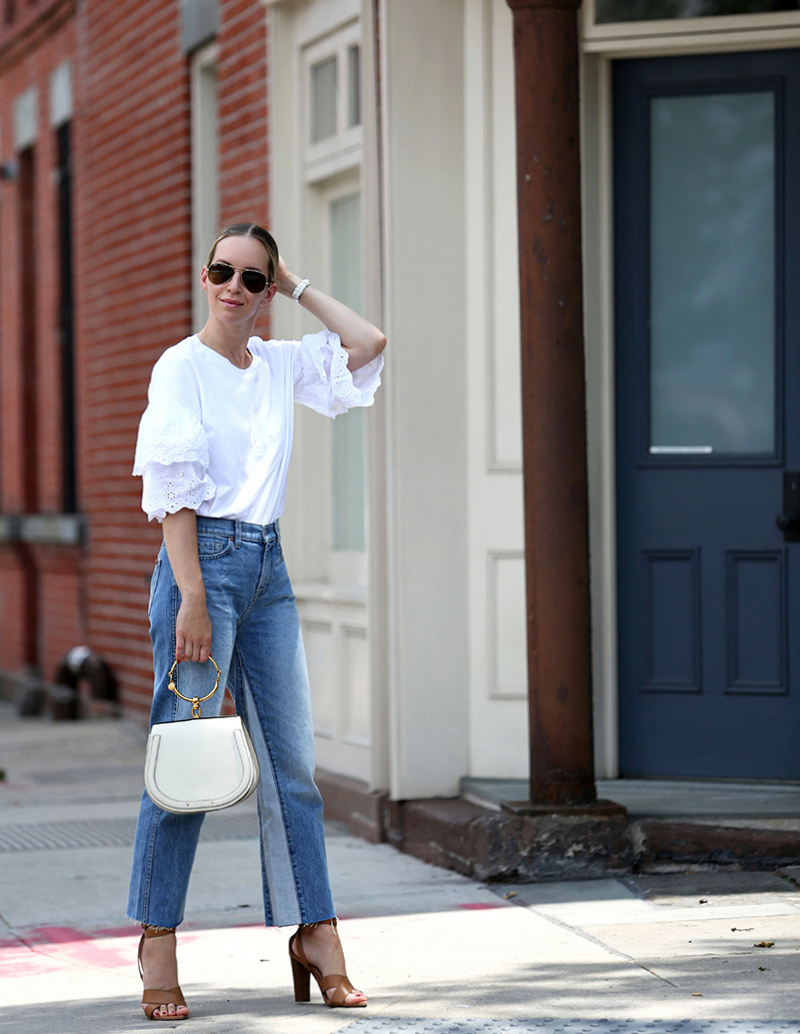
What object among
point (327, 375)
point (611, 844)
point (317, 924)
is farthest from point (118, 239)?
point (317, 924)

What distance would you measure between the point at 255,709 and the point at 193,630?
1.15 feet

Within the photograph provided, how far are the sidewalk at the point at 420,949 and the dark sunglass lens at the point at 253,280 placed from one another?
178cm

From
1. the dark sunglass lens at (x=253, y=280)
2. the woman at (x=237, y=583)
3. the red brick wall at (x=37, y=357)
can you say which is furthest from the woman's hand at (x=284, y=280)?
the red brick wall at (x=37, y=357)

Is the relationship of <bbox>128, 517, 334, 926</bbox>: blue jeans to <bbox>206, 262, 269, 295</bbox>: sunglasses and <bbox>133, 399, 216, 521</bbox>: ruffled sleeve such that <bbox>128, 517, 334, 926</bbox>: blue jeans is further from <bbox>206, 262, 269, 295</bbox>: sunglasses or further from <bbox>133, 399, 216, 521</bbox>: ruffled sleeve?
<bbox>206, 262, 269, 295</bbox>: sunglasses

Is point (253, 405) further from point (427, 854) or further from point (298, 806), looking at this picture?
point (427, 854)

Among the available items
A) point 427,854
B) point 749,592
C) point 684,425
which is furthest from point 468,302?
point 427,854

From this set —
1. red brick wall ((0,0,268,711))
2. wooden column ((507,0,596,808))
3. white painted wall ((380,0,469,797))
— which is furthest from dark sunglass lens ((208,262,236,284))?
red brick wall ((0,0,268,711))

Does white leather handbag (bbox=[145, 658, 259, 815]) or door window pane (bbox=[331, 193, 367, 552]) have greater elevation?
door window pane (bbox=[331, 193, 367, 552])

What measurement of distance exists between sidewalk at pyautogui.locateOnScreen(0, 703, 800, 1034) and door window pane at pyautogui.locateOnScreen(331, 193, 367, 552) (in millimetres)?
1413

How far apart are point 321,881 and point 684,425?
283 cm

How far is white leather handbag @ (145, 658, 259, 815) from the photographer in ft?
12.6

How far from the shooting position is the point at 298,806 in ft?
13.6

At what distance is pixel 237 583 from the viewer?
4023mm

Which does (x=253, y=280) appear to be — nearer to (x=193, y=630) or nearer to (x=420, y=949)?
(x=193, y=630)
